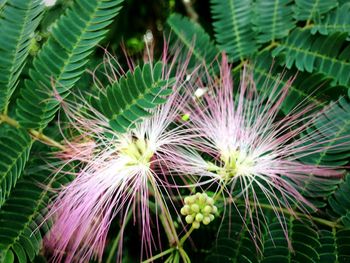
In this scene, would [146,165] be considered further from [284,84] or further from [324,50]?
[324,50]

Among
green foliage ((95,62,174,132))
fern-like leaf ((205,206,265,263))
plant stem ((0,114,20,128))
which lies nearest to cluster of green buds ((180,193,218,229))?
fern-like leaf ((205,206,265,263))

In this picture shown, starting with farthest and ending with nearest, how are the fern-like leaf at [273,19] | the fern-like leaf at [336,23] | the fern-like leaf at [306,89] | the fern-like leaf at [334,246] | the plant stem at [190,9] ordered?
the plant stem at [190,9], the fern-like leaf at [273,19], the fern-like leaf at [336,23], the fern-like leaf at [306,89], the fern-like leaf at [334,246]

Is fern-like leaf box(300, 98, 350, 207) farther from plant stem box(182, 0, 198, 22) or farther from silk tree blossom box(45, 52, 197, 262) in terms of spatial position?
plant stem box(182, 0, 198, 22)

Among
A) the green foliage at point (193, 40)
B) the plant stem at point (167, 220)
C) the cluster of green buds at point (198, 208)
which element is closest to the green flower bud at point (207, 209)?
the cluster of green buds at point (198, 208)

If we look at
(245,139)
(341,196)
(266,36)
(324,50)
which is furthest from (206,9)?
(341,196)

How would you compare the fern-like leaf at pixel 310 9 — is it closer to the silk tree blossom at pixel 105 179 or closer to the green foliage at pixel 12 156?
the silk tree blossom at pixel 105 179

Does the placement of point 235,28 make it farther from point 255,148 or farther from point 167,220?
point 167,220

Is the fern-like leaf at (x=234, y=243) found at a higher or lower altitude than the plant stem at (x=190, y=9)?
lower
